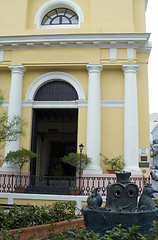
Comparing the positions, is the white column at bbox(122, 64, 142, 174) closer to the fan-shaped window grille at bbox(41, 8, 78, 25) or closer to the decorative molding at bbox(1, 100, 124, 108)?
the decorative molding at bbox(1, 100, 124, 108)

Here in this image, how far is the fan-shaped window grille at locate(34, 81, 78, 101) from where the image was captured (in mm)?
14723

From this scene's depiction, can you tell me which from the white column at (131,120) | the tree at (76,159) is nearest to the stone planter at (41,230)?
the tree at (76,159)

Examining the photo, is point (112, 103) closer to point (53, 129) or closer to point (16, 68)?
point (16, 68)

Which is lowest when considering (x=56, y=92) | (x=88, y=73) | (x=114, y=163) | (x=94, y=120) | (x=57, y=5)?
(x=114, y=163)

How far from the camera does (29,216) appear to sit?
22.4ft

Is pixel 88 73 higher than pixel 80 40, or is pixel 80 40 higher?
pixel 80 40

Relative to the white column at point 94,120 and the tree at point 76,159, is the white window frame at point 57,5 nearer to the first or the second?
Result: the white column at point 94,120

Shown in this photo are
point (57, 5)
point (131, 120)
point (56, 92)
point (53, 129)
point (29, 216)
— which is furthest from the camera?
point (53, 129)

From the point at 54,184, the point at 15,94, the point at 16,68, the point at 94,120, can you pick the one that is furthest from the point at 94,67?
the point at 54,184

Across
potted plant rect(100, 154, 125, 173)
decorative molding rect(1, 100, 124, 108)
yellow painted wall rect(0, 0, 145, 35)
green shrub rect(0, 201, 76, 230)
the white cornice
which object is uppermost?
yellow painted wall rect(0, 0, 145, 35)

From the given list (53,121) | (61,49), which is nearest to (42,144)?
(53,121)

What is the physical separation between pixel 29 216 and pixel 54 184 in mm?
5796

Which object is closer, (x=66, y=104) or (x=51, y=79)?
(x=66, y=104)

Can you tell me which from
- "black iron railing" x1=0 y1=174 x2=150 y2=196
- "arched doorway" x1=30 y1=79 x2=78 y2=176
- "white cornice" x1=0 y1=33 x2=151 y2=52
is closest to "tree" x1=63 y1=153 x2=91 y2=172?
"black iron railing" x1=0 y1=174 x2=150 y2=196
